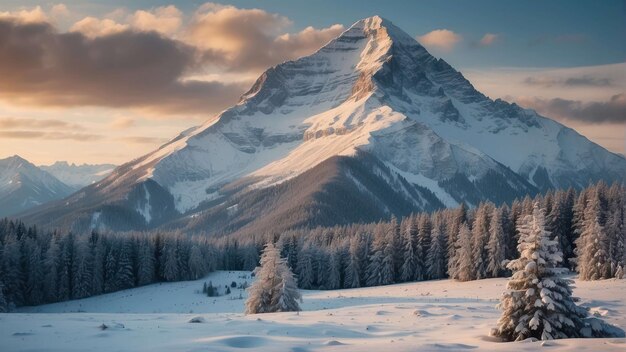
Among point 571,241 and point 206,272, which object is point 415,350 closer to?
point 571,241

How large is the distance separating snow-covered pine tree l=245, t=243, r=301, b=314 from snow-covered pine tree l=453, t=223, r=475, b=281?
45.8m

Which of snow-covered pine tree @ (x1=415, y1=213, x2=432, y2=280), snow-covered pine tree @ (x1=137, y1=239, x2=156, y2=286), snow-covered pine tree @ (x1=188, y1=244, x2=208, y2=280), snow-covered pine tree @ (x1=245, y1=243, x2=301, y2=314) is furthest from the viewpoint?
snow-covered pine tree @ (x1=188, y1=244, x2=208, y2=280)

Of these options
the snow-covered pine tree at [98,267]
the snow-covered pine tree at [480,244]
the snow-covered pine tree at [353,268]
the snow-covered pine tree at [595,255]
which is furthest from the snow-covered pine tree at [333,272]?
the snow-covered pine tree at [595,255]

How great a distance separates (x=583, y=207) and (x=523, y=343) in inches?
2738

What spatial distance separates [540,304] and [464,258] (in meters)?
63.2

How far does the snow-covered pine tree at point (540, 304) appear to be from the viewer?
27.8 meters

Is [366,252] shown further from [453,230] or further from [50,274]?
[50,274]

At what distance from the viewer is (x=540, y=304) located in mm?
27641

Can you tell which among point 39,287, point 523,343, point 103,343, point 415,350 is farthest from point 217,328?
point 39,287

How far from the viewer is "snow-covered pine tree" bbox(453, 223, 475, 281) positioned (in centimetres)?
8838

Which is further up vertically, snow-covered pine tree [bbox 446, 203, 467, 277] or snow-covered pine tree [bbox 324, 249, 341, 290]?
snow-covered pine tree [bbox 446, 203, 467, 277]

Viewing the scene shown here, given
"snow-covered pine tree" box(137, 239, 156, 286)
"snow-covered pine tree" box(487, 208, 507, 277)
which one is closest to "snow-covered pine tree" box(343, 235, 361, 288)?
"snow-covered pine tree" box(487, 208, 507, 277)

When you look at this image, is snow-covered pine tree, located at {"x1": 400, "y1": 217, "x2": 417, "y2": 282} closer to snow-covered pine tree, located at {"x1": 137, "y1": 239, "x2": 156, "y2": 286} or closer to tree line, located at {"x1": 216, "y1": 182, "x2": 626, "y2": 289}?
tree line, located at {"x1": 216, "y1": 182, "x2": 626, "y2": 289}

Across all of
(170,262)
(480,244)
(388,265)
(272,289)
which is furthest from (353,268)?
(272,289)
